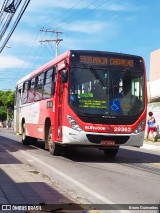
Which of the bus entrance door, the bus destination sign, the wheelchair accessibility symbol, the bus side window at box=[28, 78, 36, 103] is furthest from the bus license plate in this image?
the bus side window at box=[28, 78, 36, 103]

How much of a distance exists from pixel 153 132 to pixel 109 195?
1872cm

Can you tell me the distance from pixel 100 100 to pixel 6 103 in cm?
7855

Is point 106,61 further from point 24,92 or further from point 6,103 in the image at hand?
point 6,103

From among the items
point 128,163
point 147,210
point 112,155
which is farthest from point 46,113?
point 147,210

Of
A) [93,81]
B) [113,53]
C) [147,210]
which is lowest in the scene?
[147,210]

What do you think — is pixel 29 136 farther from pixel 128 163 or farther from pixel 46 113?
pixel 128 163

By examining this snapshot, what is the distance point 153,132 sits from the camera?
26828 mm

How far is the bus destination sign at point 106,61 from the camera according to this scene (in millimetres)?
13844

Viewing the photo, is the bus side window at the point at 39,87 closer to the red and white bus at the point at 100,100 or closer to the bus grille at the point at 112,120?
the red and white bus at the point at 100,100

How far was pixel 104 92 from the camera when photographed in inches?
538

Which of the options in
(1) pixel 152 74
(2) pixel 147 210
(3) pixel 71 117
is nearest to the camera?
(2) pixel 147 210

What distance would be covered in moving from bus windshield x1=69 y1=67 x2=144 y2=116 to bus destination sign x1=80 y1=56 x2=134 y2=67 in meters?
0.20

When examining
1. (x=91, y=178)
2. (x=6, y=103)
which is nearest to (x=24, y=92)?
(x=91, y=178)

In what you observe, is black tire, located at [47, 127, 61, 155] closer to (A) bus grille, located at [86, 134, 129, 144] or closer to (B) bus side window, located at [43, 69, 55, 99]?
(B) bus side window, located at [43, 69, 55, 99]
